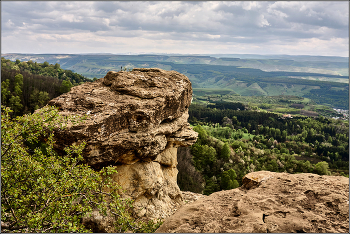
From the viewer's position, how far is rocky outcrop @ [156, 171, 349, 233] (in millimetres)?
12477

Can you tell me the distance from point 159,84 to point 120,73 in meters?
4.13

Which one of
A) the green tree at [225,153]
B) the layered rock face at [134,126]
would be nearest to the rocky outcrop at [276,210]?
the layered rock face at [134,126]

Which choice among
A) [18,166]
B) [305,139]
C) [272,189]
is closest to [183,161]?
[272,189]

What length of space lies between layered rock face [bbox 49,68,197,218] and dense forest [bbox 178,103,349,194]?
29085 millimetres

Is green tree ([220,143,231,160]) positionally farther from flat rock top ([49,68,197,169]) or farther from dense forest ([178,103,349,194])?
flat rock top ([49,68,197,169])

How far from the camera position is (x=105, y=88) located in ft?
78.4

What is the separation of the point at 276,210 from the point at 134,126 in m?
13.2

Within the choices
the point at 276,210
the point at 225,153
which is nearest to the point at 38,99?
the point at 225,153

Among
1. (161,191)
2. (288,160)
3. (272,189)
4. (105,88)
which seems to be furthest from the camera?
(288,160)

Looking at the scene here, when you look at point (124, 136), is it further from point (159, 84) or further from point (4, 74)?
point (4, 74)

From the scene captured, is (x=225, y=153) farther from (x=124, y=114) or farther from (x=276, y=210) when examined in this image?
(x=276, y=210)

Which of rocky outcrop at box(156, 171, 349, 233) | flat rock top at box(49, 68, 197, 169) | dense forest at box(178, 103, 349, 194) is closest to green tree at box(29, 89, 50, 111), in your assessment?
dense forest at box(178, 103, 349, 194)

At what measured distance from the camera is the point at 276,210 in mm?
14078

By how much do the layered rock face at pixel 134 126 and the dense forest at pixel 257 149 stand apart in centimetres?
2909
